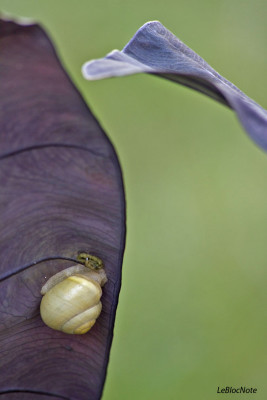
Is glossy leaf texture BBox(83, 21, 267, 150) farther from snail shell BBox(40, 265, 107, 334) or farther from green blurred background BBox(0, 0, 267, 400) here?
green blurred background BBox(0, 0, 267, 400)

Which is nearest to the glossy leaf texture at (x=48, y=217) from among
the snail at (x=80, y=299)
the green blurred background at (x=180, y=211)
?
the snail at (x=80, y=299)

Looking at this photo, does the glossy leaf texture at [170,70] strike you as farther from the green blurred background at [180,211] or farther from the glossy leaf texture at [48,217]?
the green blurred background at [180,211]

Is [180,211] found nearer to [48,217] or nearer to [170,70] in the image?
[48,217]

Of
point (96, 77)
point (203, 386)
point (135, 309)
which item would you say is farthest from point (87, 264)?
point (203, 386)

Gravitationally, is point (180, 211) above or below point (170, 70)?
below

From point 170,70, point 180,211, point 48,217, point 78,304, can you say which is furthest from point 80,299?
point 180,211

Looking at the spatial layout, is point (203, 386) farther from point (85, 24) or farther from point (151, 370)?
point (85, 24)
